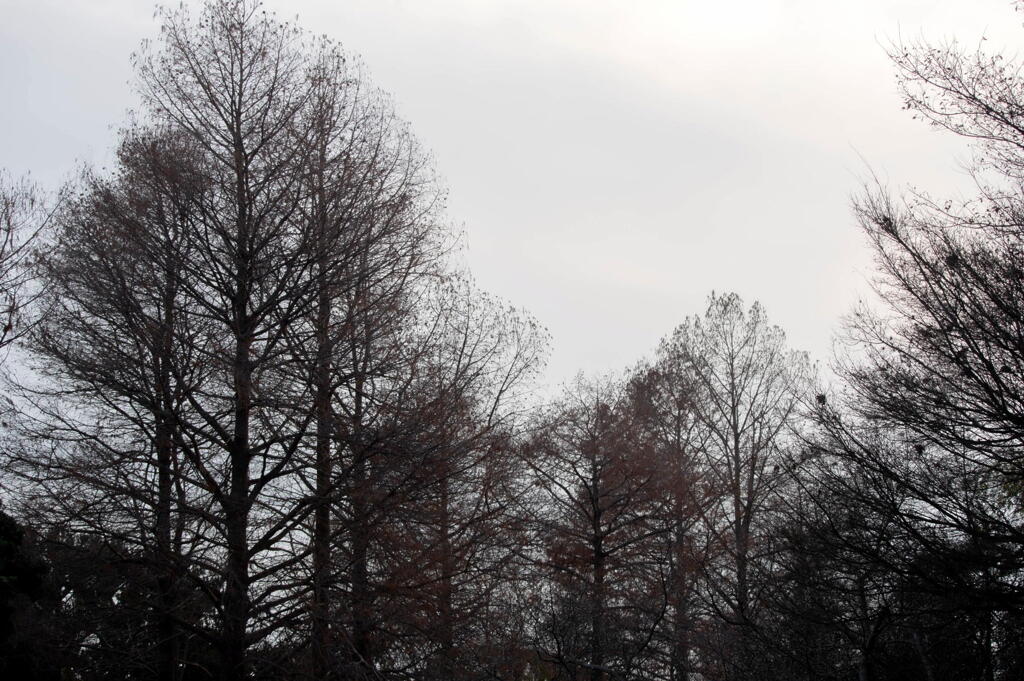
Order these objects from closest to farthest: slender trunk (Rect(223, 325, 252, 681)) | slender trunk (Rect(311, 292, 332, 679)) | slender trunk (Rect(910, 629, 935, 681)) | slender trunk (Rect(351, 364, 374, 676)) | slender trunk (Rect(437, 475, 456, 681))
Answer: slender trunk (Rect(910, 629, 935, 681))
slender trunk (Rect(223, 325, 252, 681))
slender trunk (Rect(311, 292, 332, 679))
slender trunk (Rect(351, 364, 374, 676))
slender trunk (Rect(437, 475, 456, 681))

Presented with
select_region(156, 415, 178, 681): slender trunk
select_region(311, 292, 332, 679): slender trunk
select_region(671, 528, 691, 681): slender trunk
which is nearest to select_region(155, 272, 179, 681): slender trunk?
select_region(156, 415, 178, 681): slender trunk

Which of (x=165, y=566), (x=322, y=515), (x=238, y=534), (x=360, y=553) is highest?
(x=322, y=515)

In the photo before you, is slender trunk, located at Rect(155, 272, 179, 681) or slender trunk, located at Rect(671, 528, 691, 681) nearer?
slender trunk, located at Rect(155, 272, 179, 681)

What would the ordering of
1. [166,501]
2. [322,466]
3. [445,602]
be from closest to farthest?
[166,501], [322,466], [445,602]

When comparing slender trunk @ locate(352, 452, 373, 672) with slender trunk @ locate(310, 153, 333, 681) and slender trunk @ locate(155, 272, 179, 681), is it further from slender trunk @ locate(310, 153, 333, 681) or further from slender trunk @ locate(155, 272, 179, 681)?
slender trunk @ locate(155, 272, 179, 681)

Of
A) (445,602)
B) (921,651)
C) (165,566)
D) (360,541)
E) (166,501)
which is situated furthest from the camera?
(445,602)

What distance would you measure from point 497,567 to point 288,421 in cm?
381

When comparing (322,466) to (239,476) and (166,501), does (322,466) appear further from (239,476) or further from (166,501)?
(166,501)

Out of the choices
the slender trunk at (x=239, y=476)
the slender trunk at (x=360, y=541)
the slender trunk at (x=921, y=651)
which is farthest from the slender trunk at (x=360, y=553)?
the slender trunk at (x=921, y=651)

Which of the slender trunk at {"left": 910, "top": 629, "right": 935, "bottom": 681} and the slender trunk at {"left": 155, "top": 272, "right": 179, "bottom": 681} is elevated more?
the slender trunk at {"left": 155, "top": 272, "right": 179, "bottom": 681}

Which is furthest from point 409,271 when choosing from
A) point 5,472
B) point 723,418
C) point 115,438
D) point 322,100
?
point 723,418

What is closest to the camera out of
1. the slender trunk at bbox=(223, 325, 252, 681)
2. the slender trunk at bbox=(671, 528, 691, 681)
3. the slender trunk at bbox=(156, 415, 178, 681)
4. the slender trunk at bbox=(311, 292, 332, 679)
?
the slender trunk at bbox=(156, 415, 178, 681)

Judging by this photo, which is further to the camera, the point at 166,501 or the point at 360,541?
the point at 360,541

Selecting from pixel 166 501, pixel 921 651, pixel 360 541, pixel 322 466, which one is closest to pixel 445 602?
pixel 360 541
